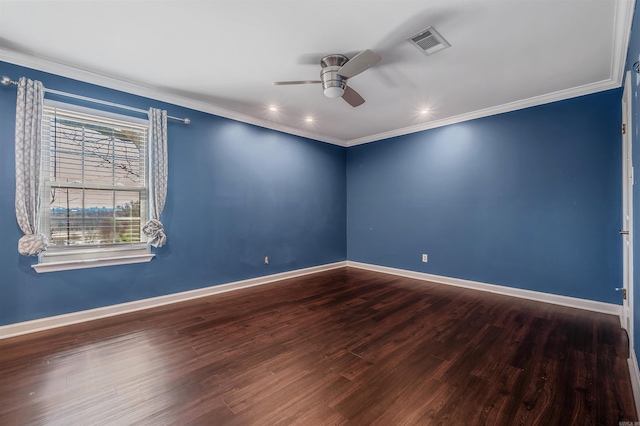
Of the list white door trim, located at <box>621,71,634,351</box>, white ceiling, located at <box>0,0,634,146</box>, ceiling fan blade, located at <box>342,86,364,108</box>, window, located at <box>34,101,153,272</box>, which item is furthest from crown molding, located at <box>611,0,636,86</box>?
window, located at <box>34,101,153,272</box>

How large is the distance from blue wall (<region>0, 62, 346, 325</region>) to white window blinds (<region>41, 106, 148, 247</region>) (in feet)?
0.83

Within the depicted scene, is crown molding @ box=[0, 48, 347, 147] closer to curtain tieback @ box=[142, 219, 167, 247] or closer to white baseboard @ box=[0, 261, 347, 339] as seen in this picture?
curtain tieback @ box=[142, 219, 167, 247]

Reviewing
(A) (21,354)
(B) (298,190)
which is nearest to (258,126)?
(B) (298,190)

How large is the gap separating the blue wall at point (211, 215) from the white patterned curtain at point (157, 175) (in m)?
0.12

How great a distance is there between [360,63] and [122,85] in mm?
2745

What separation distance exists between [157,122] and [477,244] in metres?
4.71

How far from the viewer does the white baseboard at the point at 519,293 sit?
10.4ft

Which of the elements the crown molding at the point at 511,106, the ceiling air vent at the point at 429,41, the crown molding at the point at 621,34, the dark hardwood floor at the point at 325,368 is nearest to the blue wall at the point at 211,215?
the dark hardwood floor at the point at 325,368

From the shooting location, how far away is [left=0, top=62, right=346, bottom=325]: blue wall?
260 centimetres

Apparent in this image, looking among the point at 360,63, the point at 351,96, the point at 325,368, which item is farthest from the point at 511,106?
the point at 325,368

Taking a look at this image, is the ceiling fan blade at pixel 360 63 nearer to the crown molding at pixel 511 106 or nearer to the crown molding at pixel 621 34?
the crown molding at pixel 621 34

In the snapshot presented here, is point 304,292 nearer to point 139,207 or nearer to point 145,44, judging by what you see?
point 139,207

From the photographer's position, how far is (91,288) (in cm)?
295

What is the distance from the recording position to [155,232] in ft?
10.8
